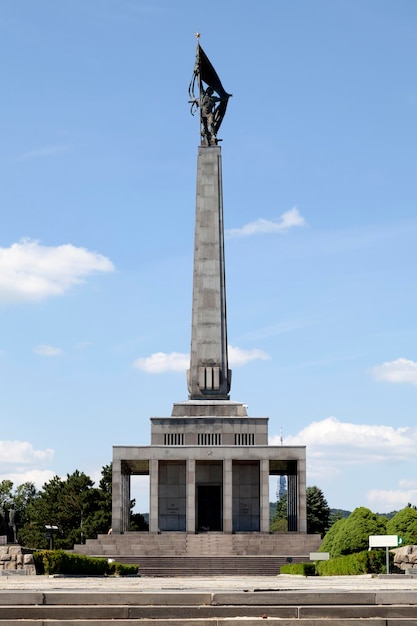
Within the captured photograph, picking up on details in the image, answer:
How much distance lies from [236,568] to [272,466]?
17446 millimetres

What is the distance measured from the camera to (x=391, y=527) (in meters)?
39.4

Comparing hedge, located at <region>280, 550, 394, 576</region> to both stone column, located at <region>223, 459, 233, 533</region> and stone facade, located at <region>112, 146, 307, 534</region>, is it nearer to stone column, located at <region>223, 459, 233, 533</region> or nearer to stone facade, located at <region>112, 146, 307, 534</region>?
stone column, located at <region>223, 459, 233, 533</region>

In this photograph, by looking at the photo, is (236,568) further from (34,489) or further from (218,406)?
(34,489)

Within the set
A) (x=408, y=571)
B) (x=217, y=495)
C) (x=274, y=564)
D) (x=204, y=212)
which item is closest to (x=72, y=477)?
(x=217, y=495)

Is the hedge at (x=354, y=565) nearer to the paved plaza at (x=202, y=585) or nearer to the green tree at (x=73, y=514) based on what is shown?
the paved plaza at (x=202, y=585)

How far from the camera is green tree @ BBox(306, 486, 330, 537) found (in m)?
98.1

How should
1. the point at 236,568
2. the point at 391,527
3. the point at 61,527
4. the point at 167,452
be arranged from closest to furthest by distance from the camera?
the point at 391,527 < the point at 236,568 < the point at 167,452 < the point at 61,527

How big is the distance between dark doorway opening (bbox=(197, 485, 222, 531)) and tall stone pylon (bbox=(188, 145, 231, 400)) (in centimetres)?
574

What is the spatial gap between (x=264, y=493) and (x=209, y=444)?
170 inches

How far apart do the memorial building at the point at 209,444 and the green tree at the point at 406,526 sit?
19.9 meters

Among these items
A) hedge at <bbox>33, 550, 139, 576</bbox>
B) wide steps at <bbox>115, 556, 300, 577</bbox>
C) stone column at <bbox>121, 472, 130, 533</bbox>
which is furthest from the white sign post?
stone column at <bbox>121, 472, 130, 533</bbox>

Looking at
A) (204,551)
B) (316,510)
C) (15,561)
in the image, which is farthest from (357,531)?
(316,510)

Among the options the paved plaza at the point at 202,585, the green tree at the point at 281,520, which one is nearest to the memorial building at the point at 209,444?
the paved plaza at the point at 202,585

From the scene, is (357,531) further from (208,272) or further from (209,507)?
(208,272)
